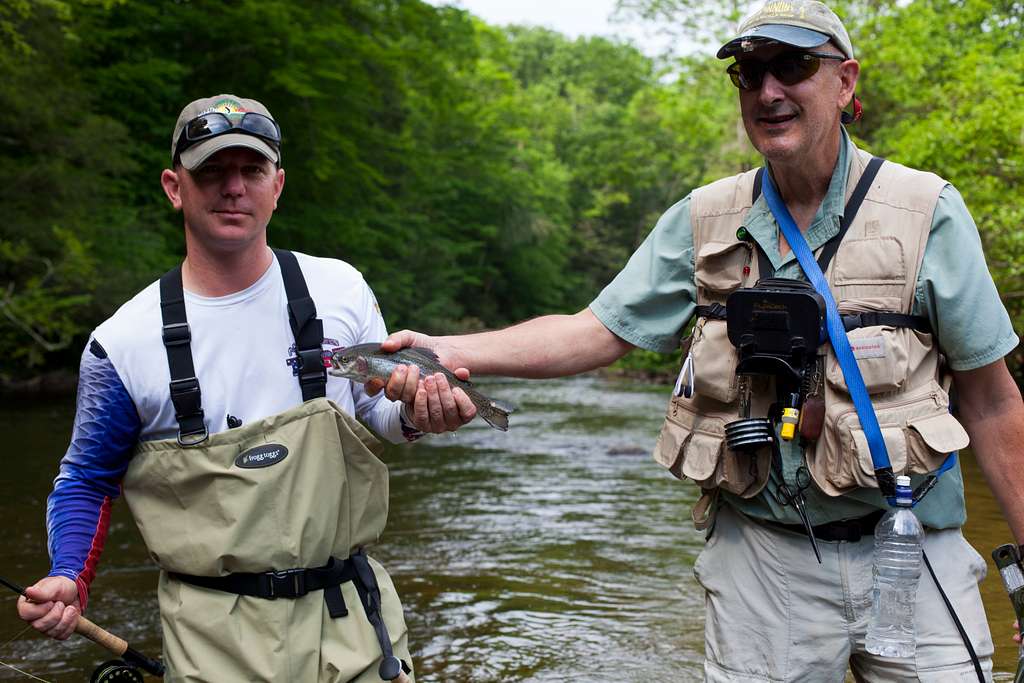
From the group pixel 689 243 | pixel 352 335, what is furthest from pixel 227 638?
pixel 689 243

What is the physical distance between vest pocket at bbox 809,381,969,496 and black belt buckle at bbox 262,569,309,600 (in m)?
1.48

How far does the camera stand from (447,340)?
3582mm

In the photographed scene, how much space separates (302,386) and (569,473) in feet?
41.1

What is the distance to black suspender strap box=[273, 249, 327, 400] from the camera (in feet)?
10.8

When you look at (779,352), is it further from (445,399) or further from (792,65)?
(445,399)

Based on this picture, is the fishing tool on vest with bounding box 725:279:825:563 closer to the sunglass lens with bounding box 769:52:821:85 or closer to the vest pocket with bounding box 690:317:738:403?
the vest pocket with bounding box 690:317:738:403

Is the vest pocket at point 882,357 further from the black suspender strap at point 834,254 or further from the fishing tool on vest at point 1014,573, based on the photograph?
the fishing tool on vest at point 1014,573

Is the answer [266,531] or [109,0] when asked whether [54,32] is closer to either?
[109,0]

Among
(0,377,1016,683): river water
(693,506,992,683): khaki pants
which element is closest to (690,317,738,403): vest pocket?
(693,506,992,683): khaki pants

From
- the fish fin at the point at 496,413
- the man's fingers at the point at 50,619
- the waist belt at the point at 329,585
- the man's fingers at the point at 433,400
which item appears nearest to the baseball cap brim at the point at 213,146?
the man's fingers at the point at 433,400

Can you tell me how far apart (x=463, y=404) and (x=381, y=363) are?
0.89 feet

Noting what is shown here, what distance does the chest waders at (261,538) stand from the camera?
3.10 m

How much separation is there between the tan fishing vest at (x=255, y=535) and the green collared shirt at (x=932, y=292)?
3.73 feet

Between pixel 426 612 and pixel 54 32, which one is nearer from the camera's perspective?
pixel 426 612
